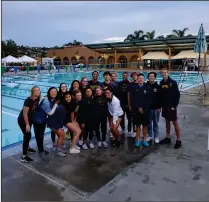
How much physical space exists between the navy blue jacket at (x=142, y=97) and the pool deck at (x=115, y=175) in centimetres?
84

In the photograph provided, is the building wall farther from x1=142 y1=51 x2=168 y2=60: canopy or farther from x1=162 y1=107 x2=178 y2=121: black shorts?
x1=162 y1=107 x2=178 y2=121: black shorts

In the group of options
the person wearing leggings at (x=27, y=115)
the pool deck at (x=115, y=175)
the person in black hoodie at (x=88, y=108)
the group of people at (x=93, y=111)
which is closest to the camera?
the pool deck at (x=115, y=175)

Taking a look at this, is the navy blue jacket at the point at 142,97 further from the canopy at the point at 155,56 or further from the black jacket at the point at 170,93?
the canopy at the point at 155,56

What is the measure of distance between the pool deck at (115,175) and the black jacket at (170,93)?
89 centimetres

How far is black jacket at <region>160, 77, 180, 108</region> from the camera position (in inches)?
188

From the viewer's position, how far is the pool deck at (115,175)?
10.3 feet

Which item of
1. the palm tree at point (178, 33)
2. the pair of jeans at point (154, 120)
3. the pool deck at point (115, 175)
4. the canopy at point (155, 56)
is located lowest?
the pool deck at point (115, 175)

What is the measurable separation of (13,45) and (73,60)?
516 inches

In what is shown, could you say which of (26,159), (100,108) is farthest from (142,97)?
(26,159)

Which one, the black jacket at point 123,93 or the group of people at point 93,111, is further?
the black jacket at point 123,93

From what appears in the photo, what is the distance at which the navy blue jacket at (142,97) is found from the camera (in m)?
4.75

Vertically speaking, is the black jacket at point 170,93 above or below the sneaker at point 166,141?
above

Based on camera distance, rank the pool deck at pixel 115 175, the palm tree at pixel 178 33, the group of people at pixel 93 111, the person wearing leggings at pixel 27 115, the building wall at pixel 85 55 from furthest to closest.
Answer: the palm tree at pixel 178 33
the building wall at pixel 85 55
the group of people at pixel 93 111
the person wearing leggings at pixel 27 115
the pool deck at pixel 115 175

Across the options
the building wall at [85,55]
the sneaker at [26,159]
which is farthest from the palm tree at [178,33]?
→ the sneaker at [26,159]
